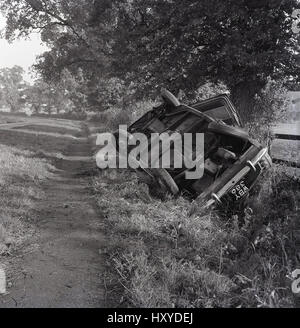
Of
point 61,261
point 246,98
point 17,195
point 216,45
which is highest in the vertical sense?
point 216,45

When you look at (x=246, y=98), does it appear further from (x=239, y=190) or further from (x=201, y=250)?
(x=201, y=250)

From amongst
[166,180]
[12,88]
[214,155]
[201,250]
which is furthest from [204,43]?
[12,88]

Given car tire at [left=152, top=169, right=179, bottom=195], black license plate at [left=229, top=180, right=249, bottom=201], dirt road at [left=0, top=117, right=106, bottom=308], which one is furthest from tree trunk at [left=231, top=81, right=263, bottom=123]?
dirt road at [left=0, top=117, right=106, bottom=308]

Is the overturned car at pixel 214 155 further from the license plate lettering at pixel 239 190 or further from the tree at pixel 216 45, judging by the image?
the tree at pixel 216 45

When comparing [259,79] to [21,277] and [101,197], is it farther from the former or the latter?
[21,277]

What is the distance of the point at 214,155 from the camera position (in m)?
7.62

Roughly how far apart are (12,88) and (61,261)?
124 metres

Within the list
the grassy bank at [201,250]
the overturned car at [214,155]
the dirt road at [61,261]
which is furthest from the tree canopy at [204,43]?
the dirt road at [61,261]

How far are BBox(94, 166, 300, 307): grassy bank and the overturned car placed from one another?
41 centimetres

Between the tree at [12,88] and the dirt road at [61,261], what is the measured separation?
4598 inches

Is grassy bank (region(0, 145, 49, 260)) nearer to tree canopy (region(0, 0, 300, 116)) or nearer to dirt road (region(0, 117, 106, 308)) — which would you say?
dirt road (region(0, 117, 106, 308))

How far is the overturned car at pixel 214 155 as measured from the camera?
6.73 meters

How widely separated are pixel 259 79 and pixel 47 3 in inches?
792

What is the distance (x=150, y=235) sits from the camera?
5754 millimetres
